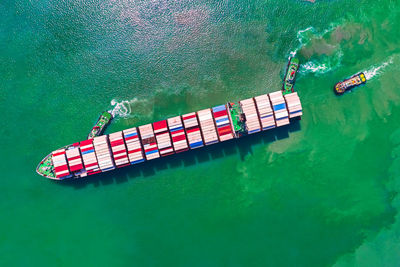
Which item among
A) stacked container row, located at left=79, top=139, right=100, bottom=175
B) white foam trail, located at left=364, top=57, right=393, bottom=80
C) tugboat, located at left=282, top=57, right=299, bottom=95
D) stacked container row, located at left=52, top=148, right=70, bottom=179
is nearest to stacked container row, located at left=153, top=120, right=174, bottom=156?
stacked container row, located at left=79, top=139, right=100, bottom=175

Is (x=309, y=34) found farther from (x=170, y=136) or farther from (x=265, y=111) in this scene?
(x=170, y=136)

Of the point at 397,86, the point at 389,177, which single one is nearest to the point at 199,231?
the point at 389,177

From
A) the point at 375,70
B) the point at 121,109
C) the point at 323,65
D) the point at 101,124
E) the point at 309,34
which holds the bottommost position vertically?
the point at 375,70

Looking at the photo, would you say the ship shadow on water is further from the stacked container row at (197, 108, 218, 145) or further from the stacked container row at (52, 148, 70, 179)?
the stacked container row at (52, 148, 70, 179)

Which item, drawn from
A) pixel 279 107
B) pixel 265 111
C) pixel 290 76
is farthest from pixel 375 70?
pixel 265 111

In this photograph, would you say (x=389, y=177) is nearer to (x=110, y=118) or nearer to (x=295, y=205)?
(x=295, y=205)

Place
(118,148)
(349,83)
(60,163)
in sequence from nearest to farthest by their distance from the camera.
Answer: (60,163), (118,148), (349,83)

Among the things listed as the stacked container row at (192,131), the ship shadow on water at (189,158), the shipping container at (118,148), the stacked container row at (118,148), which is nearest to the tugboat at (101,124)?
the shipping container at (118,148)
